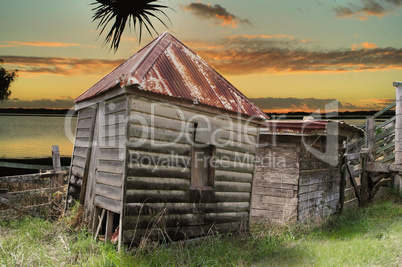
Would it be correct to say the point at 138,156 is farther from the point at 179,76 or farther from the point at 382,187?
the point at 382,187

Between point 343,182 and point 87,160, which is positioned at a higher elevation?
point 87,160

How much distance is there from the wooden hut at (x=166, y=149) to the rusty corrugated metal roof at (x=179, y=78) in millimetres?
28

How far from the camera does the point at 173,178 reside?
6531 mm

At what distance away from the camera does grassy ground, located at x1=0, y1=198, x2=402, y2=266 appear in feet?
17.4

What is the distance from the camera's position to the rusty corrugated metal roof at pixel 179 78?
6.09m

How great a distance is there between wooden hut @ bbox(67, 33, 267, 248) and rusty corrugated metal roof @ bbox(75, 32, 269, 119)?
3cm

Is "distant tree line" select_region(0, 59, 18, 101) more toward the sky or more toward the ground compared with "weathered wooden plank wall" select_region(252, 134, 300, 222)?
more toward the sky

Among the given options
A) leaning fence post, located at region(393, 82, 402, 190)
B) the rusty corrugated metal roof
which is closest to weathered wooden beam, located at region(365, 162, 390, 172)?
leaning fence post, located at region(393, 82, 402, 190)

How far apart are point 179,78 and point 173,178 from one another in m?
2.17

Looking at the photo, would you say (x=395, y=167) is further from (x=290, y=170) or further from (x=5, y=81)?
(x=5, y=81)

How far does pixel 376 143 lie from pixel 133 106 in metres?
11.8

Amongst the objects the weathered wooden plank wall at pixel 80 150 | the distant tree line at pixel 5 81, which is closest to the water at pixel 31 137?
the distant tree line at pixel 5 81

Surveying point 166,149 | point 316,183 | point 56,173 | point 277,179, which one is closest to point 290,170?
point 277,179

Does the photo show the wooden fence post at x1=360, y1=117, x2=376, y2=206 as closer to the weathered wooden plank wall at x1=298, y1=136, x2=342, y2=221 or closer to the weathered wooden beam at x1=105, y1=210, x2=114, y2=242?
the weathered wooden plank wall at x1=298, y1=136, x2=342, y2=221
